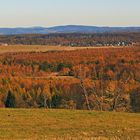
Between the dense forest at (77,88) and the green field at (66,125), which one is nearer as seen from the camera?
the green field at (66,125)

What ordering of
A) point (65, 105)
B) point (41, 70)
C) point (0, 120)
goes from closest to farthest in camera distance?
point (0, 120) → point (65, 105) → point (41, 70)

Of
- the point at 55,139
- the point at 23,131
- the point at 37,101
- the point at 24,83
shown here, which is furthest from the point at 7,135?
the point at 24,83

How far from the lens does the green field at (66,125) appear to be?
51.6ft

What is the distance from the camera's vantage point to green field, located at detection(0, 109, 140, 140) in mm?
15742

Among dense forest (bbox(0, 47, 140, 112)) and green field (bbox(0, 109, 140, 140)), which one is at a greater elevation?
green field (bbox(0, 109, 140, 140))

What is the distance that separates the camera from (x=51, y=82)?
68.4m

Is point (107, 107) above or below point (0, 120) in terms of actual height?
below

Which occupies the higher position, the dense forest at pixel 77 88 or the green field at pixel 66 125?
the green field at pixel 66 125

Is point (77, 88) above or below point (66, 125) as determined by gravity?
below

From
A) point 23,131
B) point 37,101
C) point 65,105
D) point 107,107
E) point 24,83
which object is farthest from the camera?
point 24,83

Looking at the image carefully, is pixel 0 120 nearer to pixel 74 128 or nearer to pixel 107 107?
pixel 74 128

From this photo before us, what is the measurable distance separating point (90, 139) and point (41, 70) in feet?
264

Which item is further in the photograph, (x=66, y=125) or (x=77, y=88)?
(x=77, y=88)

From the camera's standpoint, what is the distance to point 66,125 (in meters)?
18.4
